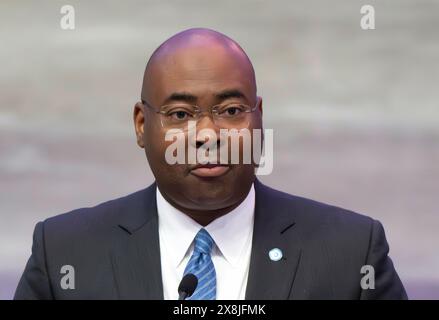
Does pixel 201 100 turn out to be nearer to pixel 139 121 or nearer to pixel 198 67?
pixel 198 67

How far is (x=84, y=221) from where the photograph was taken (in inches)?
125

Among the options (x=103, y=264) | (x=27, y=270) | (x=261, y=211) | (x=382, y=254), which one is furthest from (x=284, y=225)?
(x=27, y=270)

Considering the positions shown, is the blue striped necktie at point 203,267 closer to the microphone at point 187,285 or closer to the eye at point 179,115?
the microphone at point 187,285

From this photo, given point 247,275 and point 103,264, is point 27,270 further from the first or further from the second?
point 247,275

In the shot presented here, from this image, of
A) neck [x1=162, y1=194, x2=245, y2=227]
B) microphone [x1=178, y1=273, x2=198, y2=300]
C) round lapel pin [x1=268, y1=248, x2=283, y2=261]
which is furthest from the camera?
neck [x1=162, y1=194, x2=245, y2=227]

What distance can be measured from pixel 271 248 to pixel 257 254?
0.05 m

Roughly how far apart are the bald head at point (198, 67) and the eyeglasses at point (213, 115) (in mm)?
43

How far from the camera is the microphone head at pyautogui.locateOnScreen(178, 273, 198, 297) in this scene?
276 centimetres

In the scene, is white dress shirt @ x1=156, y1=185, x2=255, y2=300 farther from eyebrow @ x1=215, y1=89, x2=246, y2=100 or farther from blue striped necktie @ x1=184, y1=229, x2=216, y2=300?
eyebrow @ x1=215, y1=89, x2=246, y2=100

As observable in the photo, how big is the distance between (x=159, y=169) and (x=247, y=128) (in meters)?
0.28

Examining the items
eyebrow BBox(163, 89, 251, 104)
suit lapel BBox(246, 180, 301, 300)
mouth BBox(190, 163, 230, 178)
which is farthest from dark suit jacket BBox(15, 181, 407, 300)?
eyebrow BBox(163, 89, 251, 104)

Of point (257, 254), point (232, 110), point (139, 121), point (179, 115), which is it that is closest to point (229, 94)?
point (232, 110)

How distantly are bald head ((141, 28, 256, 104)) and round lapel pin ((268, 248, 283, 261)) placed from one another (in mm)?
Result: 449
